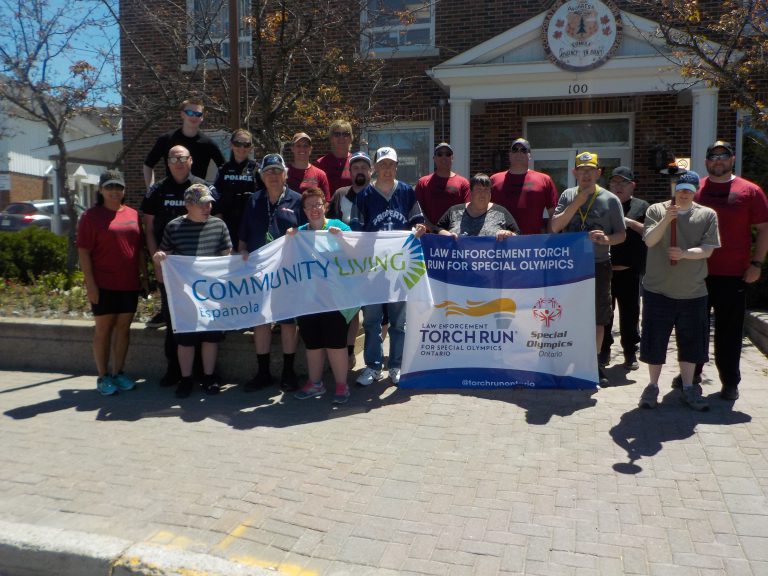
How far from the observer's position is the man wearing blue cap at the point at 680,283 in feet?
17.1

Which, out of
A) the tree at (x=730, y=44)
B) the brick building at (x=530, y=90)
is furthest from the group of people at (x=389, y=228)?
the brick building at (x=530, y=90)

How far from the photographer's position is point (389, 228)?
20.2ft

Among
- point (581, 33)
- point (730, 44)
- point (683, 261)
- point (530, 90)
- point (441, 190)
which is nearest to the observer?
point (683, 261)

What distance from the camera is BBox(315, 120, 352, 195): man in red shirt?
674cm

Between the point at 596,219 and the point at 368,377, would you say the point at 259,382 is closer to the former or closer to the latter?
the point at 368,377

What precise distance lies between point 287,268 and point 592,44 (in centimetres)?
764

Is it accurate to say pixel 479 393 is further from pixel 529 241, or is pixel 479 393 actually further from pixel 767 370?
pixel 767 370

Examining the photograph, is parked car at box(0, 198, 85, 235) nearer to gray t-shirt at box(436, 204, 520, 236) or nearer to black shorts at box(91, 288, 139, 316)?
black shorts at box(91, 288, 139, 316)

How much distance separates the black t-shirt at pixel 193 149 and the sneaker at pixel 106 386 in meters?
2.03

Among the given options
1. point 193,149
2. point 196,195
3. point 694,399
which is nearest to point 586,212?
point 694,399

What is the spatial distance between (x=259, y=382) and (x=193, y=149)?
2339 millimetres

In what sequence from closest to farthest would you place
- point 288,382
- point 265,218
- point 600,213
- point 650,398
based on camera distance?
1. point 650,398
2. point 600,213
3. point 265,218
4. point 288,382

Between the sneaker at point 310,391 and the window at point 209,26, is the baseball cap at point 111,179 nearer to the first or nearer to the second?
the sneaker at point 310,391

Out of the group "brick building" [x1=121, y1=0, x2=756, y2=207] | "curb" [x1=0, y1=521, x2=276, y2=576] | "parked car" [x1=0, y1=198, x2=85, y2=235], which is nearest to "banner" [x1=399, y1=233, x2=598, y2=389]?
"curb" [x1=0, y1=521, x2=276, y2=576]
